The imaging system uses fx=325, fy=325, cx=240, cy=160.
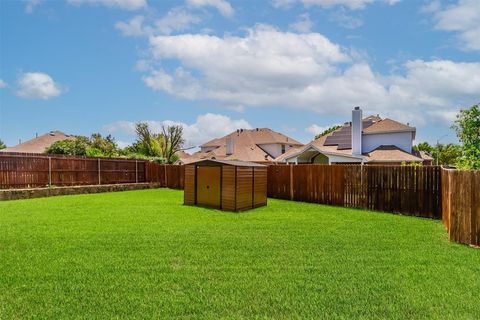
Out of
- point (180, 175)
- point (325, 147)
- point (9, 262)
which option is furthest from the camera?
point (325, 147)

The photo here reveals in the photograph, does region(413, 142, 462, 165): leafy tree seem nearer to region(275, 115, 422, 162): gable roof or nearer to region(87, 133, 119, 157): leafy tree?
region(275, 115, 422, 162): gable roof

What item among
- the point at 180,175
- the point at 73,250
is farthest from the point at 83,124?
the point at 73,250

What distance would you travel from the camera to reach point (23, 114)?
23047 mm

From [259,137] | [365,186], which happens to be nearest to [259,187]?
[365,186]

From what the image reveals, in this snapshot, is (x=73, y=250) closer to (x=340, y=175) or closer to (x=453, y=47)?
(x=340, y=175)

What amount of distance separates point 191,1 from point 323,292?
9.43 m

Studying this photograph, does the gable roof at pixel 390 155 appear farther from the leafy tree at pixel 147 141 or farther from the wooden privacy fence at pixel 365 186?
the leafy tree at pixel 147 141

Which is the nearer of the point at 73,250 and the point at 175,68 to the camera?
the point at 73,250

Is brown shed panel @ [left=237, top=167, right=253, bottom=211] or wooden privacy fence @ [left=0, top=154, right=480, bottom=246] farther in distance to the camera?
brown shed panel @ [left=237, top=167, right=253, bottom=211]

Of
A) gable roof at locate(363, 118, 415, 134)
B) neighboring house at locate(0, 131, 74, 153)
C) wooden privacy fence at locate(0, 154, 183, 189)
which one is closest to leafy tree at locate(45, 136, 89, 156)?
neighboring house at locate(0, 131, 74, 153)

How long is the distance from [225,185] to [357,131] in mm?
17328

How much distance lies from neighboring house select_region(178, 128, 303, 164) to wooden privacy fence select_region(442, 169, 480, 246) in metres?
27.0

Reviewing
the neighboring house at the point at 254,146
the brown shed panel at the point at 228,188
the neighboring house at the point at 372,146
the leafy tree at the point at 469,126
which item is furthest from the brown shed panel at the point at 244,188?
the neighboring house at the point at 254,146

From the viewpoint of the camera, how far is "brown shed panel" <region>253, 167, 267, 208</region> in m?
12.2
